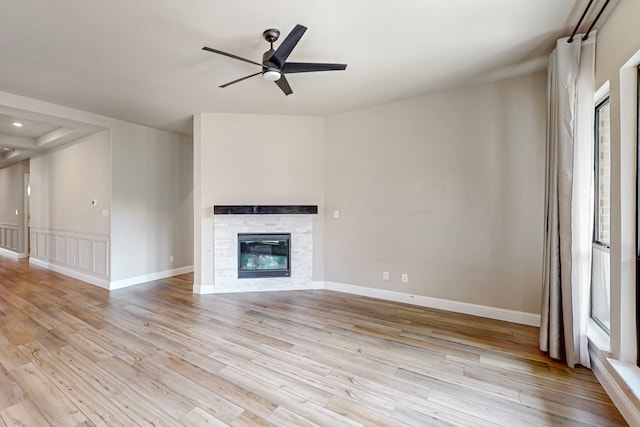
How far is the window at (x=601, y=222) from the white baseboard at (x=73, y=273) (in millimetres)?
6266

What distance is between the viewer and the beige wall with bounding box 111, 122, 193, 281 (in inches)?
186

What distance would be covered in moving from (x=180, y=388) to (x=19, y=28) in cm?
303

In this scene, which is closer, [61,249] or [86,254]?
[86,254]

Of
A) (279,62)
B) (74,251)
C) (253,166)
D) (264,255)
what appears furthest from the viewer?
(74,251)

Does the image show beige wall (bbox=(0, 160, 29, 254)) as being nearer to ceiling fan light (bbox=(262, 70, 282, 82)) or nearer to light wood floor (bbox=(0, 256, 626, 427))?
light wood floor (bbox=(0, 256, 626, 427))

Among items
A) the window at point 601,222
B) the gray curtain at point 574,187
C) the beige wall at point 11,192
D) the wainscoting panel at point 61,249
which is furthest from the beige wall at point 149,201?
the window at point 601,222

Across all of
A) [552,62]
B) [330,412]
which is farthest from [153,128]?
[552,62]

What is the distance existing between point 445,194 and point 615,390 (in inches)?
88.5

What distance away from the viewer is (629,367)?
189 centimetres

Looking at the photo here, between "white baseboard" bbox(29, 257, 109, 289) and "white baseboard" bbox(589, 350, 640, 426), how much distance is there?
19.8ft

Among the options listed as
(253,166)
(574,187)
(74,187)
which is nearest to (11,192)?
(74,187)

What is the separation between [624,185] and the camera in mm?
1938

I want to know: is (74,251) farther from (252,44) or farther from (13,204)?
(252,44)

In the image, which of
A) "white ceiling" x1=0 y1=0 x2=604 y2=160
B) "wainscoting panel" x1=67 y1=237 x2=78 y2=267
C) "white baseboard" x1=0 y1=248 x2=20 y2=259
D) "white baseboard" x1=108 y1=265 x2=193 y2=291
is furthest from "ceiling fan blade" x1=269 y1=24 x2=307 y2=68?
"white baseboard" x1=0 y1=248 x2=20 y2=259
